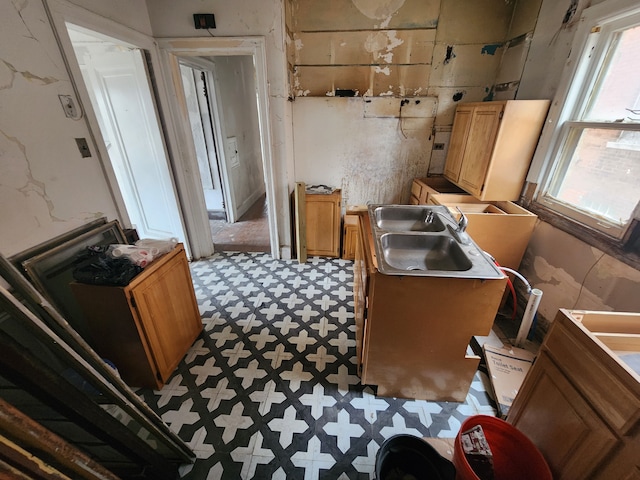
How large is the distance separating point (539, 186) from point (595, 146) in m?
0.42

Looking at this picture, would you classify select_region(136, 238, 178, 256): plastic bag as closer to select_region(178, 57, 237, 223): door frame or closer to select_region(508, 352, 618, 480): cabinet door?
select_region(508, 352, 618, 480): cabinet door

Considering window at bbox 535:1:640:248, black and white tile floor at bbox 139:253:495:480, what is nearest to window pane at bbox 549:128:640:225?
window at bbox 535:1:640:248

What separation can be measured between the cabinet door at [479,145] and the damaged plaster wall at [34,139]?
117 inches

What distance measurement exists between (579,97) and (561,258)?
1.16 meters

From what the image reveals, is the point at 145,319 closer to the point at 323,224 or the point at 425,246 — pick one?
the point at 425,246

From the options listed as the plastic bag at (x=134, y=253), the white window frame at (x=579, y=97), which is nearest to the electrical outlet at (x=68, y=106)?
the plastic bag at (x=134, y=253)

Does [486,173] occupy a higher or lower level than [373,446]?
higher

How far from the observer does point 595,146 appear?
1792 mm

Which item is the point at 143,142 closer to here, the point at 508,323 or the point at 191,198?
the point at 191,198

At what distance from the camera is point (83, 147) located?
1.64 m

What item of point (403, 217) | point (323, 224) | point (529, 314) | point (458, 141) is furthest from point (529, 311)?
point (323, 224)

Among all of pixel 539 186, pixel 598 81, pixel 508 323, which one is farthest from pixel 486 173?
pixel 508 323

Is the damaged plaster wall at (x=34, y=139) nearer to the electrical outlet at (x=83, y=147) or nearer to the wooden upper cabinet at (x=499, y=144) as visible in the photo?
the electrical outlet at (x=83, y=147)

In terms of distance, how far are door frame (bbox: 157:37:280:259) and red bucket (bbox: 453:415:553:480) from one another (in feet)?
8.12
